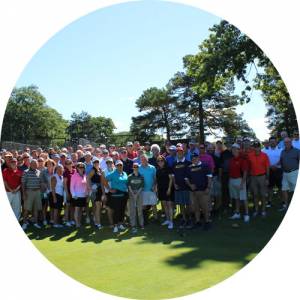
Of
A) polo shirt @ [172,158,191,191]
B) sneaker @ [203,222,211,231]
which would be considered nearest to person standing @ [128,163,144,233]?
polo shirt @ [172,158,191,191]

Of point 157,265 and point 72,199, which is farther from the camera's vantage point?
point 72,199

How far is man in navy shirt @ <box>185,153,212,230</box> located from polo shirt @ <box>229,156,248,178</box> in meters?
0.70

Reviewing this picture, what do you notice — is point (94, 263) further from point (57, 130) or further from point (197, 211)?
point (57, 130)

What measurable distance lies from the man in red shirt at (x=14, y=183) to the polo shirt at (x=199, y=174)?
151 inches

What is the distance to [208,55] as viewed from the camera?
45.7 ft

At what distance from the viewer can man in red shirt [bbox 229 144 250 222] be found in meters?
9.11

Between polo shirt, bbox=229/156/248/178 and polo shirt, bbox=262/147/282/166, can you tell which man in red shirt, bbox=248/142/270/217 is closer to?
polo shirt, bbox=229/156/248/178

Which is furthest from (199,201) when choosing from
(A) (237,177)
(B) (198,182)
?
(A) (237,177)

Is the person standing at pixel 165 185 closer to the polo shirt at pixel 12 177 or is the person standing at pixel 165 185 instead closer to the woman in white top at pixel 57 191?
the woman in white top at pixel 57 191

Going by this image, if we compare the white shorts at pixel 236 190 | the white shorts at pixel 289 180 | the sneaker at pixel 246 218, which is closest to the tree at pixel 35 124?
the white shorts at pixel 236 190

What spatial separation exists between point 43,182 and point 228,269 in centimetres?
517

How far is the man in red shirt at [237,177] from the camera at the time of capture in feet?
29.9

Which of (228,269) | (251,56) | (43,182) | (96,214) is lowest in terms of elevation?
(228,269)

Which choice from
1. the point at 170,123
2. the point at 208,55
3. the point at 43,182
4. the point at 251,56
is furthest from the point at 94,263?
the point at 170,123
